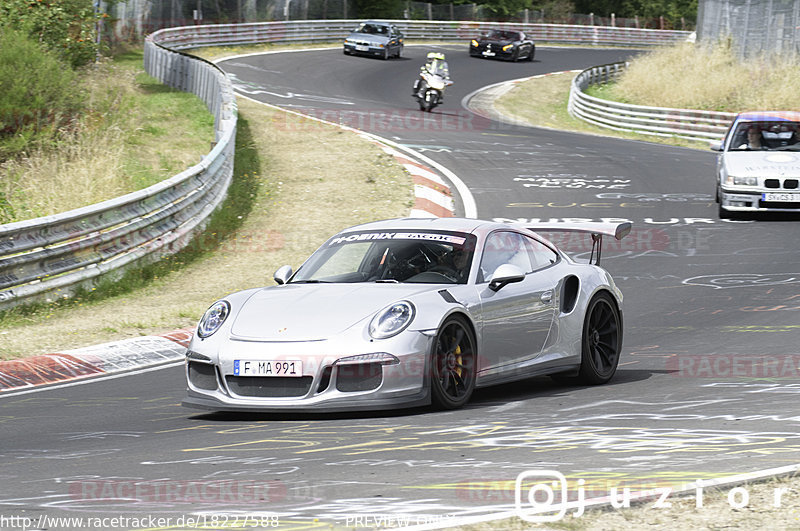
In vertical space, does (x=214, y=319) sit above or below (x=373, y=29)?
below

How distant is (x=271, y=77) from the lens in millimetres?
38188

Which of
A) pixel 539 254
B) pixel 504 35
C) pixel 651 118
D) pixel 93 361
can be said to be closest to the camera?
pixel 539 254

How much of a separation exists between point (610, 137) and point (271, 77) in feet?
39.8

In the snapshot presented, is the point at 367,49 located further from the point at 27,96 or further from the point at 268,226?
the point at 268,226

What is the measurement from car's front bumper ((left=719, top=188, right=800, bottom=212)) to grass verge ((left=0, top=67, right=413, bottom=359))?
4897 mm

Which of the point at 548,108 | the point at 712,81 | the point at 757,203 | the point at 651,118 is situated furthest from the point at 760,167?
the point at 548,108

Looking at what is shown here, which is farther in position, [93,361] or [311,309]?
[93,361]

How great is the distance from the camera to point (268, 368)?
7078 millimetres

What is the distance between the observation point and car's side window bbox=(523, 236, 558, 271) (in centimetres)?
870

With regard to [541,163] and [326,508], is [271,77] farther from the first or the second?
[326,508]

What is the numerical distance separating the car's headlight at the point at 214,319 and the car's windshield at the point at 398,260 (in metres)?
0.85

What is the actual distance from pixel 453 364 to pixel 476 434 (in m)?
1.13

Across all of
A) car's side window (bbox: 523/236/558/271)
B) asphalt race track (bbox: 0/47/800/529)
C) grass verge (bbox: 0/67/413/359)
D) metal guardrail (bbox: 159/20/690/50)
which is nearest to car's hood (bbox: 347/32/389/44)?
metal guardrail (bbox: 159/20/690/50)

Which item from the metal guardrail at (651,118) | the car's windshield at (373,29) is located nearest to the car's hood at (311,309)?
the metal guardrail at (651,118)
